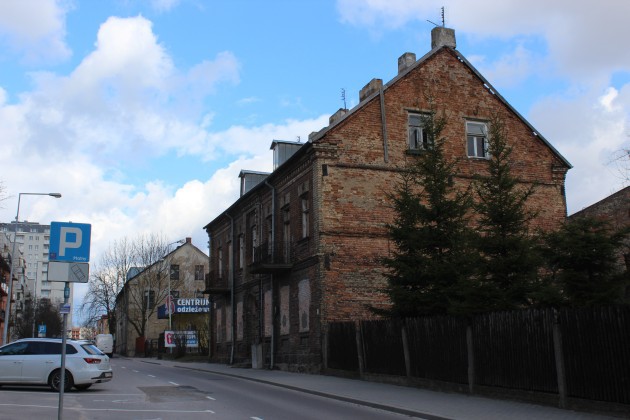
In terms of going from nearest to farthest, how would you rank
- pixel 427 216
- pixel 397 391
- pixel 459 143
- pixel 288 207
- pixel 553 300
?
pixel 553 300 → pixel 397 391 → pixel 427 216 → pixel 459 143 → pixel 288 207

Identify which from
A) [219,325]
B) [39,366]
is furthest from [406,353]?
[219,325]

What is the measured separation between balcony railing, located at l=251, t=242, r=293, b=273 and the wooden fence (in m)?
7.62

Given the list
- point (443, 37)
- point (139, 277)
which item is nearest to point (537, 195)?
point (443, 37)

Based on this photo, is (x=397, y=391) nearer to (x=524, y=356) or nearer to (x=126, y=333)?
(x=524, y=356)

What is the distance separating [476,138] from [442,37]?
482 centimetres

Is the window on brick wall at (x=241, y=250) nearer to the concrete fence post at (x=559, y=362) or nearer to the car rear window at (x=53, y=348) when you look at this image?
the car rear window at (x=53, y=348)

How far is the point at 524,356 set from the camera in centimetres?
1439

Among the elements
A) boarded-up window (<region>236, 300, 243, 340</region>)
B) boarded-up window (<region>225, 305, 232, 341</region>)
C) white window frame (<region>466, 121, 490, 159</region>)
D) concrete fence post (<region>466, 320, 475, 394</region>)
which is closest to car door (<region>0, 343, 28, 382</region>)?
concrete fence post (<region>466, 320, 475, 394</region>)

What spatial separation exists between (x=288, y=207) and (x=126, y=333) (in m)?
54.6

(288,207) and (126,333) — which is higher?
Answer: (288,207)

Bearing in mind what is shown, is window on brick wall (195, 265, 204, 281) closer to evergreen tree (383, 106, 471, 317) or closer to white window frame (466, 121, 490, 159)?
white window frame (466, 121, 490, 159)

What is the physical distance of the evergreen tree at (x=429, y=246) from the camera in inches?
742

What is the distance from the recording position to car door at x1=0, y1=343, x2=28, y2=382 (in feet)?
58.2

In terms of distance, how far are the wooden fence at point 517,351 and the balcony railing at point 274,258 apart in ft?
25.0
